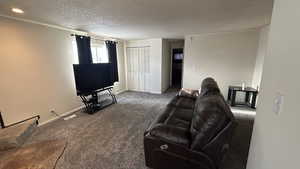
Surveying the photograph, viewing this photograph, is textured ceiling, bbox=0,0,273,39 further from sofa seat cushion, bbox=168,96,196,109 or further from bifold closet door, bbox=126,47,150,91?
bifold closet door, bbox=126,47,150,91

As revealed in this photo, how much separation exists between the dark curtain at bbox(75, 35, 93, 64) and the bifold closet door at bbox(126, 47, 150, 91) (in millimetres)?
2172

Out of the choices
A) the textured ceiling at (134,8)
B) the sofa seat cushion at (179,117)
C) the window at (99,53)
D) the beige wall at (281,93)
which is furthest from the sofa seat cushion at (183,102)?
the window at (99,53)

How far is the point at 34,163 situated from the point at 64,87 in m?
1.98

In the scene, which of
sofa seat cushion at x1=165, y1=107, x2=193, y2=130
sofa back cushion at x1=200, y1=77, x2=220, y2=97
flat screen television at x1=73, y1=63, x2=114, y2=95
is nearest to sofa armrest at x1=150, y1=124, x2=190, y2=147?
sofa seat cushion at x1=165, y1=107, x2=193, y2=130

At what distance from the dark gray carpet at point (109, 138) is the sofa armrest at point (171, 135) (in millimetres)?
616

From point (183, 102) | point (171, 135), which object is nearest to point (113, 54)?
point (183, 102)

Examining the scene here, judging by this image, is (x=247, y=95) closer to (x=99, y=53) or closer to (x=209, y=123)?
(x=209, y=123)

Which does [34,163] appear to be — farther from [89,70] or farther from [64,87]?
[89,70]

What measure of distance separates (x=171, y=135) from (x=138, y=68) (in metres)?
4.46

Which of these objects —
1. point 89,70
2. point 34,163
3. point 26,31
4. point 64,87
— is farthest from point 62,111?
point 26,31

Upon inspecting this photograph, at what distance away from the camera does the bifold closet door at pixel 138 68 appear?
5.54m

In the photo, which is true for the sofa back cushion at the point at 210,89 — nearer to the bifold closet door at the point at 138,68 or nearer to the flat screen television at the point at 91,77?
the flat screen television at the point at 91,77

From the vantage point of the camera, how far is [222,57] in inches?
171

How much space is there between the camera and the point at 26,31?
2.62 m
